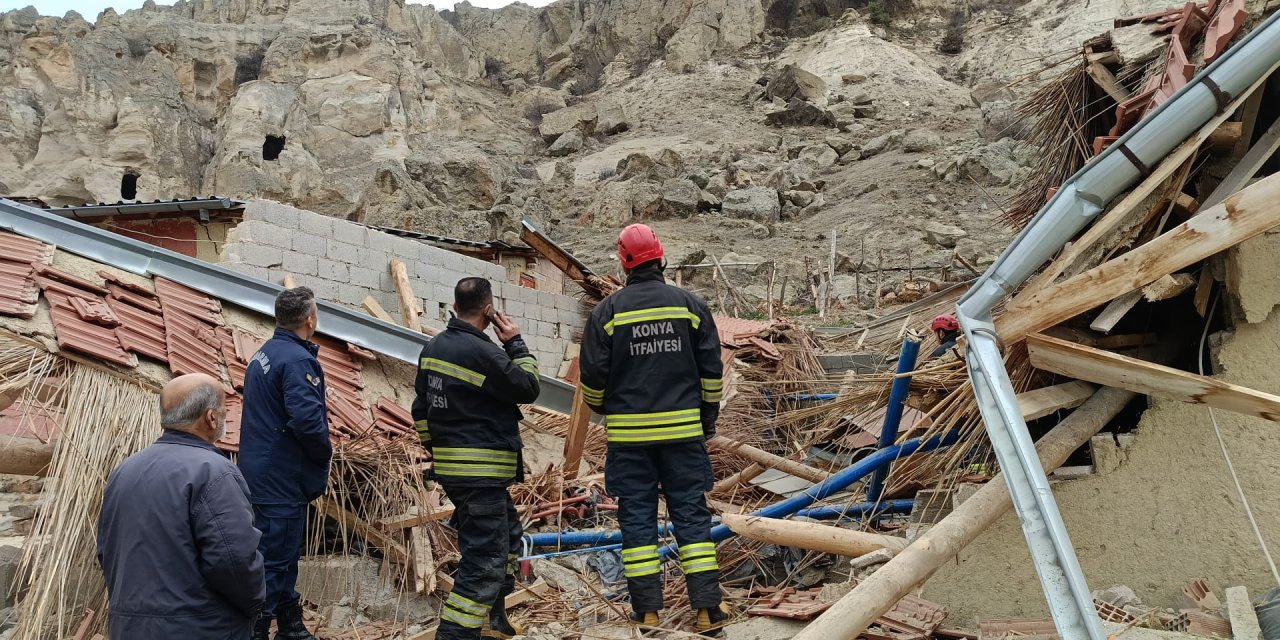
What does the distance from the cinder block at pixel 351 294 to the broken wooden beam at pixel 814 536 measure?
5.43 meters

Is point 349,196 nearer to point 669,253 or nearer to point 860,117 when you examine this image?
point 669,253

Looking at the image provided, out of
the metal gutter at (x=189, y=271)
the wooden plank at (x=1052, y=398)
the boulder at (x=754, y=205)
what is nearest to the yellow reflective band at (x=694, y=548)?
the wooden plank at (x=1052, y=398)

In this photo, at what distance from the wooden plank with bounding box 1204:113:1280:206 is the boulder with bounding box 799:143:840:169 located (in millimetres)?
24095

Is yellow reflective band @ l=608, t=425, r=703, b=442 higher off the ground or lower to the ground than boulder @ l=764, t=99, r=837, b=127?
lower

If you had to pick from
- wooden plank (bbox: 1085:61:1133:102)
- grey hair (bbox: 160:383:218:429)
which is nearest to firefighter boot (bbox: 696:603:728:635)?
grey hair (bbox: 160:383:218:429)

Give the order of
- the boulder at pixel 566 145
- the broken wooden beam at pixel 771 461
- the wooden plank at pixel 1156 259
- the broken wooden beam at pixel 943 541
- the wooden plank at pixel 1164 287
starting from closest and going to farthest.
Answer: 1. the broken wooden beam at pixel 943 541
2. the wooden plank at pixel 1156 259
3. the wooden plank at pixel 1164 287
4. the broken wooden beam at pixel 771 461
5. the boulder at pixel 566 145

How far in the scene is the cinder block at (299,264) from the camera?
25.6ft

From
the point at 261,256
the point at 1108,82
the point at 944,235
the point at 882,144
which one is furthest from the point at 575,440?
the point at 882,144

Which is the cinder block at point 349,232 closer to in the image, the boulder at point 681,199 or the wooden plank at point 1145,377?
the wooden plank at point 1145,377

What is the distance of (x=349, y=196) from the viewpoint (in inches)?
1256

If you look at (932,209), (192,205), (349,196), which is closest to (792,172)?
(932,209)

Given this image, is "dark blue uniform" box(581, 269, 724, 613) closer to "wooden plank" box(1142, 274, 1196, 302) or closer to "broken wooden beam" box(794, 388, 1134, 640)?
"broken wooden beam" box(794, 388, 1134, 640)

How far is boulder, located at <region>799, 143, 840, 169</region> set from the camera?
27427 millimetres

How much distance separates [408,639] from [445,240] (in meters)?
7.56
